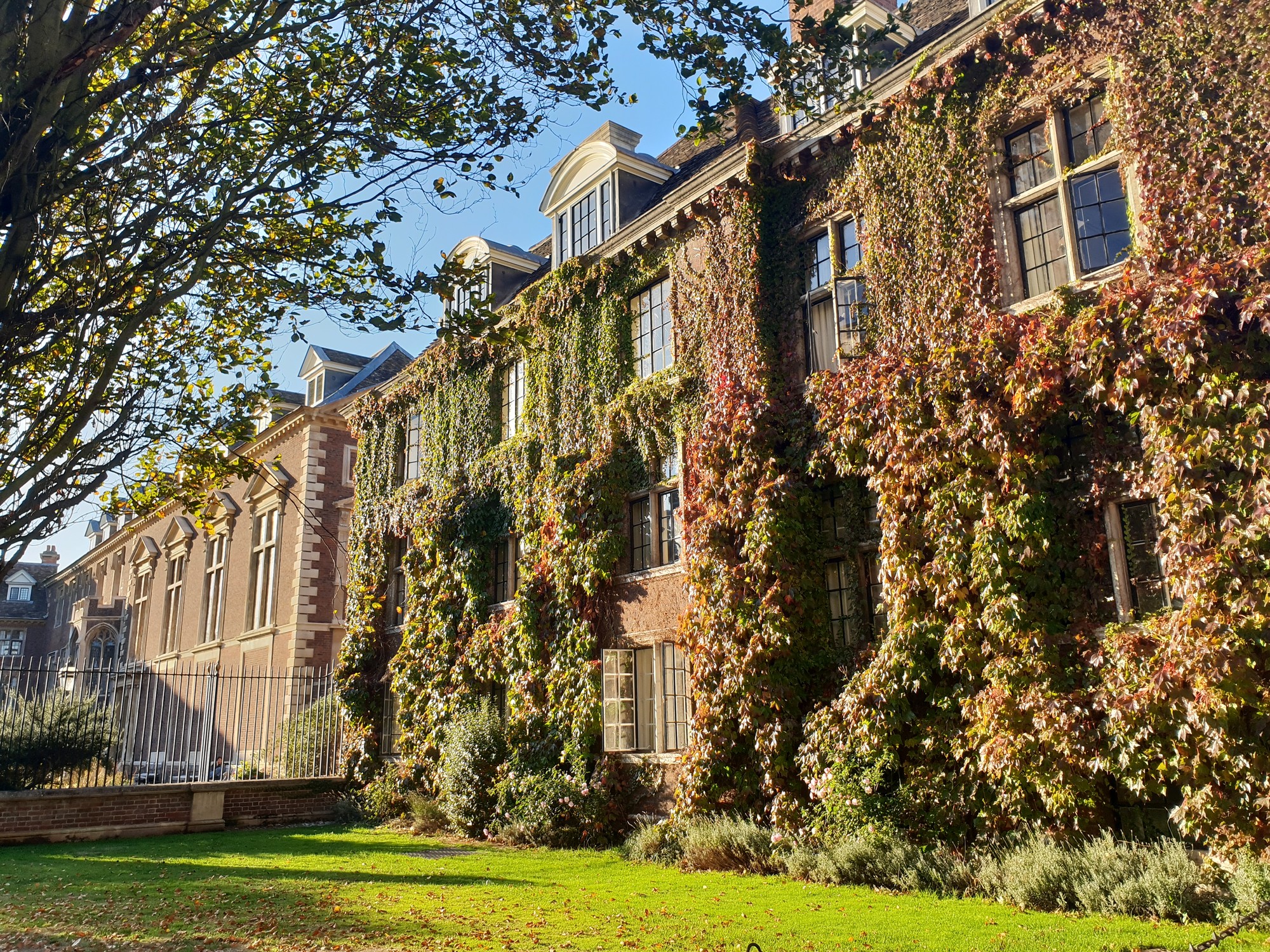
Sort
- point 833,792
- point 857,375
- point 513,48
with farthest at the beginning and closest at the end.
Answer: point 857,375
point 833,792
point 513,48

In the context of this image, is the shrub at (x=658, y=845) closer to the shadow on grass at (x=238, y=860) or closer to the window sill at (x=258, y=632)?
the shadow on grass at (x=238, y=860)

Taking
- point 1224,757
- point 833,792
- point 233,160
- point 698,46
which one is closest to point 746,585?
point 833,792

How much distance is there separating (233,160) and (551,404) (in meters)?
10.4

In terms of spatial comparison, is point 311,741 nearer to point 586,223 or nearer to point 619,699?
point 619,699

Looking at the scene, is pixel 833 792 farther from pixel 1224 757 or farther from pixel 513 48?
pixel 513 48

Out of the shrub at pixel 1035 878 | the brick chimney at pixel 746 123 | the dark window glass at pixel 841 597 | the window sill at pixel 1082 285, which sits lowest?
the shrub at pixel 1035 878

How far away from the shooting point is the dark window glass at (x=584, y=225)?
1952 cm

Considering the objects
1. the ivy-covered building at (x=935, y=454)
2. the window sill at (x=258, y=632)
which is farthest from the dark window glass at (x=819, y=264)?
the window sill at (x=258, y=632)

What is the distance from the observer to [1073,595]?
10.5m

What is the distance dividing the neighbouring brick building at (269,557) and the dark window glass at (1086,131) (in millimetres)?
15625

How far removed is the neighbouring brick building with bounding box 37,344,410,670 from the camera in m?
27.4

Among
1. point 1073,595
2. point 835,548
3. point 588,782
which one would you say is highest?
point 835,548

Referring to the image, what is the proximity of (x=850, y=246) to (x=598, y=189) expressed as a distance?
7098 millimetres

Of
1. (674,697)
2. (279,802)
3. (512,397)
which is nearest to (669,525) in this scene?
(674,697)
